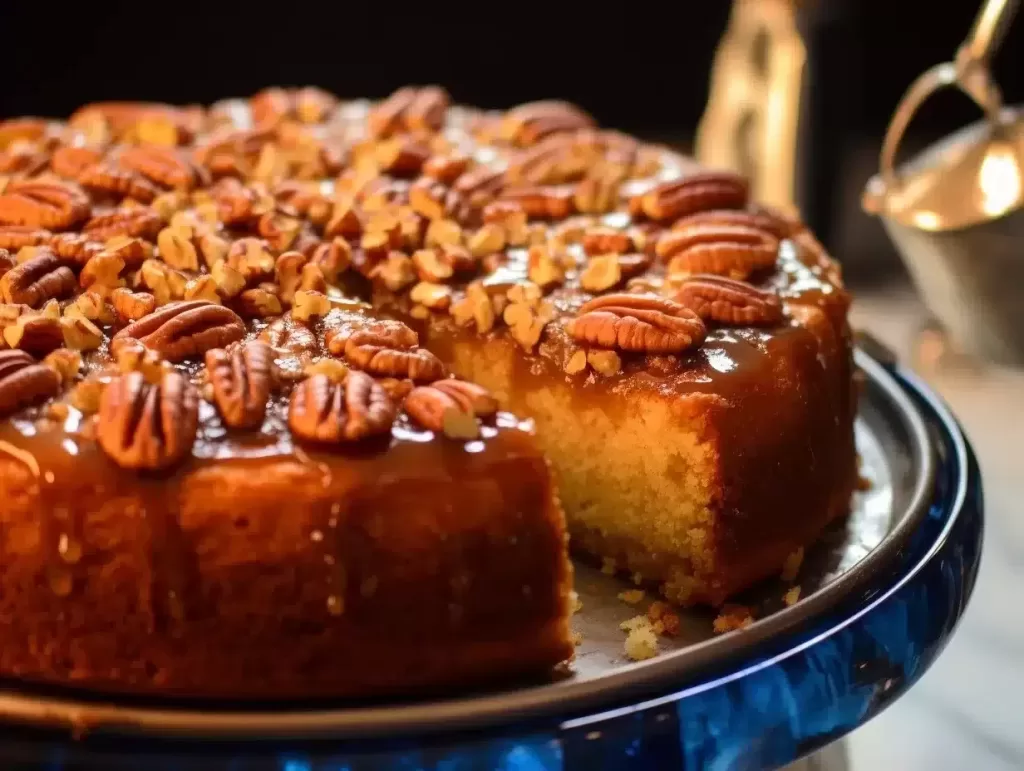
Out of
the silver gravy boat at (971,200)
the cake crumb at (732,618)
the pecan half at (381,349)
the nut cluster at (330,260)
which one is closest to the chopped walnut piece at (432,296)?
the nut cluster at (330,260)

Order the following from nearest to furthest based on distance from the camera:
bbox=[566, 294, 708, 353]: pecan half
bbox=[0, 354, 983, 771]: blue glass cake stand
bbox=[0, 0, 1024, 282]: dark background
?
bbox=[0, 354, 983, 771]: blue glass cake stand, bbox=[566, 294, 708, 353]: pecan half, bbox=[0, 0, 1024, 282]: dark background

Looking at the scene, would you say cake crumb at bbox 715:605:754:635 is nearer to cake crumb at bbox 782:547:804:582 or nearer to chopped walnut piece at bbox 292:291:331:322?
cake crumb at bbox 782:547:804:582

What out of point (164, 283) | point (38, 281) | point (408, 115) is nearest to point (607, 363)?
point (164, 283)

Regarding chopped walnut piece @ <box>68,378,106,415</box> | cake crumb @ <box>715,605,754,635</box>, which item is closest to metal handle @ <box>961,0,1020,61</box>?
cake crumb @ <box>715,605,754,635</box>

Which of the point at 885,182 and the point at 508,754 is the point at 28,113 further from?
the point at 508,754

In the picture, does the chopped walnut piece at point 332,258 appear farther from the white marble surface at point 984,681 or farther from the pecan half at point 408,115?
the white marble surface at point 984,681

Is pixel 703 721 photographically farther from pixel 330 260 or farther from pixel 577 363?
pixel 330 260

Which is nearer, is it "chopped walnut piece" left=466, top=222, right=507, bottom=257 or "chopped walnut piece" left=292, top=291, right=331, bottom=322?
"chopped walnut piece" left=292, top=291, right=331, bottom=322

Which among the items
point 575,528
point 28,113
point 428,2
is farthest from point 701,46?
point 575,528
